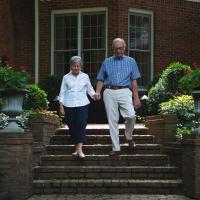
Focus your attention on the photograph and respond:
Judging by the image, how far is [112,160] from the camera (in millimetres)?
10094

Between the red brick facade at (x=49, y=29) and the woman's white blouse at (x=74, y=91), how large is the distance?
6.73m

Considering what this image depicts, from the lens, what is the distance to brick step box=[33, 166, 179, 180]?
969 centimetres

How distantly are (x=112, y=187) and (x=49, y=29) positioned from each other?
884 cm

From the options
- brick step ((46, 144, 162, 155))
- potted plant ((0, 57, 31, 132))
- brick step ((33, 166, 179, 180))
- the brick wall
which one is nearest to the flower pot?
potted plant ((0, 57, 31, 132))

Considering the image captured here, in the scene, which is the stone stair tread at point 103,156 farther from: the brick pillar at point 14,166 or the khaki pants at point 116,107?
the brick pillar at point 14,166

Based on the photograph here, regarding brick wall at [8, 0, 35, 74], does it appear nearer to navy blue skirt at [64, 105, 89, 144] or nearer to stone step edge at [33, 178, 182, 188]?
navy blue skirt at [64, 105, 89, 144]

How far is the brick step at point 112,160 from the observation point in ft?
33.1

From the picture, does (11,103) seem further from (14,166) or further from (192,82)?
(192,82)

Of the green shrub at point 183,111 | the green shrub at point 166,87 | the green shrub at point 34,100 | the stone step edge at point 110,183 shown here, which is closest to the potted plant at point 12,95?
the stone step edge at point 110,183

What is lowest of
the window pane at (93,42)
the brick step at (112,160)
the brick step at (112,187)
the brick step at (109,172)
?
the brick step at (112,187)

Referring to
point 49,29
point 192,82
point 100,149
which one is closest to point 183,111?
point 100,149

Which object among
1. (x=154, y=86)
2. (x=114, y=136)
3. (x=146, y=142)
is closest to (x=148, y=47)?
(x=154, y=86)

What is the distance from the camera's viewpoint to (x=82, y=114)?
9977mm

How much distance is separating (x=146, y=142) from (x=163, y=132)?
1.84 ft
